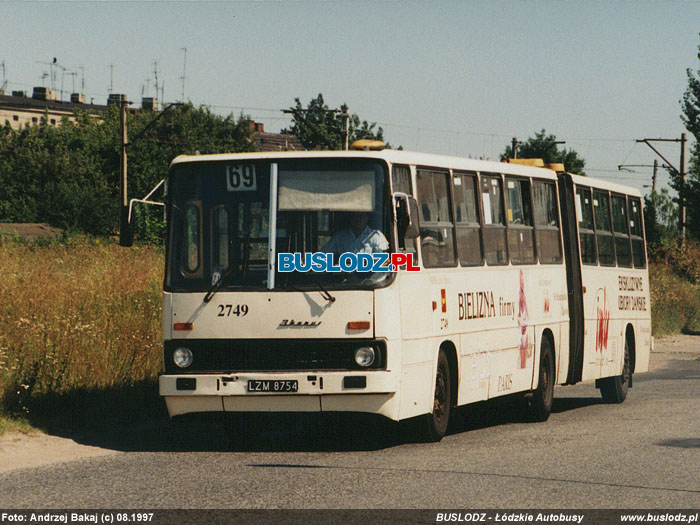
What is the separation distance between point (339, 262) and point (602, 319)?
7.71m

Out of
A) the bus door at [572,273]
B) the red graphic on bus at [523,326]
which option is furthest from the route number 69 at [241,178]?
the bus door at [572,273]

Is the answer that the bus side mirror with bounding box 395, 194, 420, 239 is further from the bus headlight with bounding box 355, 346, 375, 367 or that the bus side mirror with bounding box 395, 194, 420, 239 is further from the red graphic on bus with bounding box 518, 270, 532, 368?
the red graphic on bus with bounding box 518, 270, 532, 368

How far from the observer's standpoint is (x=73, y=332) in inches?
597

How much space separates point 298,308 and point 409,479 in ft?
7.96

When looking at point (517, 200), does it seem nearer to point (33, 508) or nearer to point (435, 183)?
point (435, 183)

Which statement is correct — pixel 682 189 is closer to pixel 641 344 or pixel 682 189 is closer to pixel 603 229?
pixel 641 344

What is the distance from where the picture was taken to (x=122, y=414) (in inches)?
579

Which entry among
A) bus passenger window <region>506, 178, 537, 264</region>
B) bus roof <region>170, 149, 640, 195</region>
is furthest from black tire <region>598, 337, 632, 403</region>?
bus roof <region>170, 149, 640, 195</region>

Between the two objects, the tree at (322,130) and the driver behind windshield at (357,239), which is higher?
the tree at (322,130)

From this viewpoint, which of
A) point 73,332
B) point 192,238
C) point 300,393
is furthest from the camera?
point 73,332

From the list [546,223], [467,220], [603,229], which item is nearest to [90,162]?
[603,229]

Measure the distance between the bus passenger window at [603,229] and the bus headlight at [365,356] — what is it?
7689 mm

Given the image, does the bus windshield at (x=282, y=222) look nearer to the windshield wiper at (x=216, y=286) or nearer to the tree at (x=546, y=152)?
the windshield wiper at (x=216, y=286)

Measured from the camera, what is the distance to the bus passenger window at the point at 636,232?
813 inches
